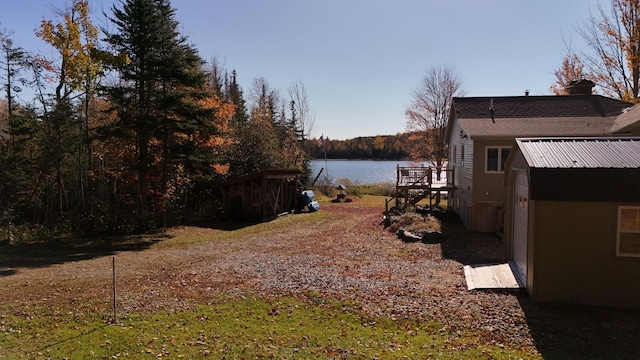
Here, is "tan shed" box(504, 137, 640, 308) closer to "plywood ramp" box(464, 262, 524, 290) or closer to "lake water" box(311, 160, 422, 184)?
"plywood ramp" box(464, 262, 524, 290)

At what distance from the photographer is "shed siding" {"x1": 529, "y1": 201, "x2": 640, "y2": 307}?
849 centimetres

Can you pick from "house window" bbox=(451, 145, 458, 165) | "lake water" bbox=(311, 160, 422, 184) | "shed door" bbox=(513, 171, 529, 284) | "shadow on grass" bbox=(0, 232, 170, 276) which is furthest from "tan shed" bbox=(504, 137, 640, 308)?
"lake water" bbox=(311, 160, 422, 184)

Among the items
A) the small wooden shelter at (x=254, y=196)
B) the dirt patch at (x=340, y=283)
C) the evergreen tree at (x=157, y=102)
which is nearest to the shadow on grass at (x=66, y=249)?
the dirt patch at (x=340, y=283)

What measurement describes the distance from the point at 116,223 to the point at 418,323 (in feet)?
52.3

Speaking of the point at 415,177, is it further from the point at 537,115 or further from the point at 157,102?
the point at 157,102

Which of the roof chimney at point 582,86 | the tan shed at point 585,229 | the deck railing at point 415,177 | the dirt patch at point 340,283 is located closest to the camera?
the dirt patch at point 340,283

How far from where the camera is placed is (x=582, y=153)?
9336 mm

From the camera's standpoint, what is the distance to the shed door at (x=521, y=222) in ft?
33.2

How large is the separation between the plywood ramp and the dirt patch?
12.6 inches

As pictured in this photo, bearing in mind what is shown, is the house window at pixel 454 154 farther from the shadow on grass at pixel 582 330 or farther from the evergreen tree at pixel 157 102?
the shadow on grass at pixel 582 330

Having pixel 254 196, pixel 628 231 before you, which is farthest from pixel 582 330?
pixel 254 196

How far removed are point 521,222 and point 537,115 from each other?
10625 millimetres

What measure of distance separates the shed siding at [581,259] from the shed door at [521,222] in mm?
979

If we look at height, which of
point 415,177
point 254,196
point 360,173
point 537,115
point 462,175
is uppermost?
point 537,115
